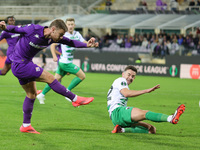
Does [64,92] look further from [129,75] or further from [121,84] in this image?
[129,75]

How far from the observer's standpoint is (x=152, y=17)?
123 ft

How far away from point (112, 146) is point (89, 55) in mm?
22131

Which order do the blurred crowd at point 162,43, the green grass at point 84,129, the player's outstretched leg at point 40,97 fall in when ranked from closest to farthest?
the green grass at point 84,129 → the player's outstretched leg at point 40,97 → the blurred crowd at point 162,43

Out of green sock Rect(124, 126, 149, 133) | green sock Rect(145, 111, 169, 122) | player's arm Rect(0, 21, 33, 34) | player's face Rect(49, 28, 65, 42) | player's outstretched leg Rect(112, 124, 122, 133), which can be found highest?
player's arm Rect(0, 21, 33, 34)

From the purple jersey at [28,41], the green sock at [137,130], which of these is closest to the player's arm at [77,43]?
the purple jersey at [28,41]

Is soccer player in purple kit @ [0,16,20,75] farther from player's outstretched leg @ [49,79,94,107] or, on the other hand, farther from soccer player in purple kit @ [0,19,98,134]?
player's outstretched leg @ [49,79,94,107]

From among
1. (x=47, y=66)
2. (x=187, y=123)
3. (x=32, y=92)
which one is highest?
(x=32, y=92)

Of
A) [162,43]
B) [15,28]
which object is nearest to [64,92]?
[15,28]

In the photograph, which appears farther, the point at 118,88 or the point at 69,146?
the point at 118,88

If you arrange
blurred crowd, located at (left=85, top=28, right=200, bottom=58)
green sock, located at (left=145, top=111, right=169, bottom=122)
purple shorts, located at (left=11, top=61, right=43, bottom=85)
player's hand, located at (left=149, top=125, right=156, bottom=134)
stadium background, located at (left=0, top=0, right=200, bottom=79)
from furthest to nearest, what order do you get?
1. blurred crowd, located at (left=85, top=28, right=200, bottom=58)
2. stadium background, located at (left=0, top=0, right=200, bottom=79)
3. player's hand, located at (left=149, top=125, right=156, bottom=134)
4. purple shorts, located at (left=11, top=61, right=43, bottom=85)
5. green sock, located at (left=145, top=111, right=169, bottom=122)

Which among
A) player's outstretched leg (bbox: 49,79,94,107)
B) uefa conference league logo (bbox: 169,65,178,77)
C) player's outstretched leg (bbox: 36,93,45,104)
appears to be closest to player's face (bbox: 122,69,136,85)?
player's outstretched leg (bbox: 49,79,94,107)

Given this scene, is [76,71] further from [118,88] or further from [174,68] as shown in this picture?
[174,68]

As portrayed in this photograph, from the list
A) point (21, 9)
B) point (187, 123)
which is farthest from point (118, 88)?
point (21, 9)

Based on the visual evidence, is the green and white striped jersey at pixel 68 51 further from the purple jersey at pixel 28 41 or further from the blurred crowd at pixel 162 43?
the blurred crowd at pixel 162 43
